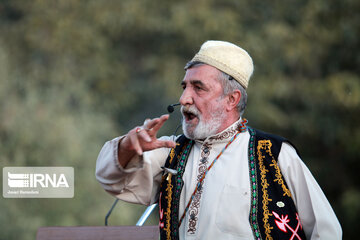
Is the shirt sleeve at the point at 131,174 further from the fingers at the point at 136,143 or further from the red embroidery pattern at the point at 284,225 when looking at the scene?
the red embroidery pattern at the point at 284,225

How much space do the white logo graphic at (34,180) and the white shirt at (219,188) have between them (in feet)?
14.9

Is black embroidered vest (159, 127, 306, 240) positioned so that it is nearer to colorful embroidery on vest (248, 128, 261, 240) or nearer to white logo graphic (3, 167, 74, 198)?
colorful embroidery on vest (248, 128, 261, 240)

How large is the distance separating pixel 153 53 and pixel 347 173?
4383 millimetres

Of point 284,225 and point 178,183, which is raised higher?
point 178,183

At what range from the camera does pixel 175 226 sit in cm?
269

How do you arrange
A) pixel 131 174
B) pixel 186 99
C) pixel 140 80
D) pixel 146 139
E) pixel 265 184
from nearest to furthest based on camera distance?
1. pixel 146 139
2. pixel 131 174
3. pixel 265 184
4. pixel 186 99
5. pixel 140 80

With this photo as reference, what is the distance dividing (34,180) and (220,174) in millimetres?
4927

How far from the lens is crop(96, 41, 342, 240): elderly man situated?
8.54 feet

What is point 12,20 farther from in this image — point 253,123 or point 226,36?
point 253,123

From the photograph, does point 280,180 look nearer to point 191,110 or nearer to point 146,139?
point 191,110

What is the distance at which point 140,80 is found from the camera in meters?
10.2

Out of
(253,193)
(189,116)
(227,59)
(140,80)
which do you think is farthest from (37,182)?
(253,193)

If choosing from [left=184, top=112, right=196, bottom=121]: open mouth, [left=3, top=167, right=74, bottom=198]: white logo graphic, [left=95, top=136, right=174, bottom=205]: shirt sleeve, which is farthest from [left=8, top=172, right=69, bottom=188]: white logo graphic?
[left=184, top=112, right=196, bottom=121]: open mouth

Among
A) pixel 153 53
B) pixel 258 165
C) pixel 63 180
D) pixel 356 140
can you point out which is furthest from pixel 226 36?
pixel 258 165
